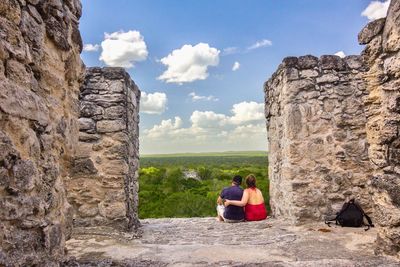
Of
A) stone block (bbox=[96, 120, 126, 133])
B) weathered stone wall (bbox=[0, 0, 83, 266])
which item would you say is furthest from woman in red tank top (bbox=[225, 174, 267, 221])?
weathered stone wall (bbox=[0, 0, 83, 266])

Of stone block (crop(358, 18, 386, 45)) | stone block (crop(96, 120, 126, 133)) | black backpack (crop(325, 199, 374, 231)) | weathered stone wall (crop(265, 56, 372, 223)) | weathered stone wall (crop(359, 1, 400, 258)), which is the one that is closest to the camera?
weathered stone wall (crop(359, 1, 400, 258))

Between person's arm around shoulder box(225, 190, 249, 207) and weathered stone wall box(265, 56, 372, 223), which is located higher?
weathered stone wall box(265, 56, 372, 223)

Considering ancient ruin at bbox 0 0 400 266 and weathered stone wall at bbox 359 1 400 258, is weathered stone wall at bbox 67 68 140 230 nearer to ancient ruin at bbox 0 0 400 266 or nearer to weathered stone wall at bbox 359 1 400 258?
ancient ruin at bbox 0 0 400 266

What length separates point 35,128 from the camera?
7.10ft

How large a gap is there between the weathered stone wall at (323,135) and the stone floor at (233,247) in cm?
45

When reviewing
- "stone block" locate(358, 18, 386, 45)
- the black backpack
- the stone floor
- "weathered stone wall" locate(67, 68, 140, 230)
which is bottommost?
the stone floor

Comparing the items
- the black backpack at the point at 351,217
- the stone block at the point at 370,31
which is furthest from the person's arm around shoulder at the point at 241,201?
the stone block at the point at 370,31

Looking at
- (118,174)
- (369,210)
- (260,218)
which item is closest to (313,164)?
(369,210)

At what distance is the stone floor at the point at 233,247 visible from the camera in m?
3.24

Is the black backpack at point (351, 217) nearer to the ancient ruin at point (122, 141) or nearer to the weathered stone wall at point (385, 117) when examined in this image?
the ancient ruin at point (122, 141)

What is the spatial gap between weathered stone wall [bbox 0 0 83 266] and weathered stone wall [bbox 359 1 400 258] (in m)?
2.55

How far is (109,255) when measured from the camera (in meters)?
3.57

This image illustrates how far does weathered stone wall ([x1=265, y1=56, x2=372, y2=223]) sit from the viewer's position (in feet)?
17.8

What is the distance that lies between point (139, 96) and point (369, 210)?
3.78 meters
